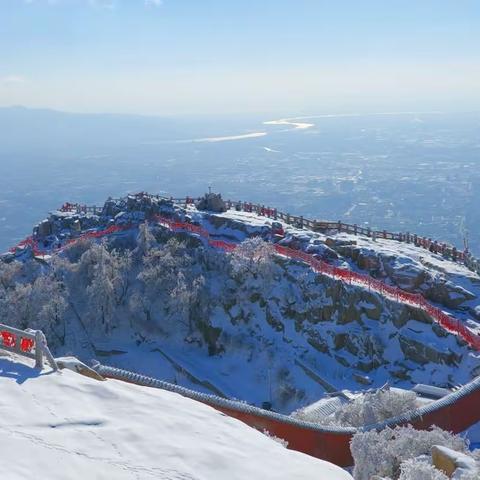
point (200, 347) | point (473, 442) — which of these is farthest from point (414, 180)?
point (473, 442)

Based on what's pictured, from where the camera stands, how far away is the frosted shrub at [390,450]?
1574 cm

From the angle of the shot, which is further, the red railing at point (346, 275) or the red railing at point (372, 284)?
the red railing at point (346, 275)

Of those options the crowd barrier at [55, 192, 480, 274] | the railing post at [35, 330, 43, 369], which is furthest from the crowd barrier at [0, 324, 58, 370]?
the crowd barrier at [55, 192, 480, 274]

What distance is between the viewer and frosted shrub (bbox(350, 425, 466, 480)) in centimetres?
1574

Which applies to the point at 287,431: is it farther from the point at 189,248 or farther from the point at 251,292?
the point at 189,248

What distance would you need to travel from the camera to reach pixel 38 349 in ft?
43.5

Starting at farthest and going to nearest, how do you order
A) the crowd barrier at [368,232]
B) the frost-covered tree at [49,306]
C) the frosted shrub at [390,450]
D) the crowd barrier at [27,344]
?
the crowd barrier at [368,232] < the frost-covered tree at [49,306] < the frosted shrub at [390,450] < the crowd barrier at [27,344]

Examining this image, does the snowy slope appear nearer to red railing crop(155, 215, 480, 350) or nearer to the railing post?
the railing post

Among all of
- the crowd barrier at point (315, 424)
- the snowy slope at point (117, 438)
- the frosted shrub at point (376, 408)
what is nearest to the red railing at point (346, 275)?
the crowd barrier at point (315, 424)

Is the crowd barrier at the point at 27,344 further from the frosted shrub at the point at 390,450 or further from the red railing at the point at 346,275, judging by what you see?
the red railing at the point at 346,275

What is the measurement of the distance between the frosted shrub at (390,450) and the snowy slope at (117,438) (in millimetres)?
4982

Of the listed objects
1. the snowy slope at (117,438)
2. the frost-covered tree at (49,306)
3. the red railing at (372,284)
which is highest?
the snowy slope at (117,438)

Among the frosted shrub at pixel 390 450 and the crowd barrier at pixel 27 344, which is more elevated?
the crowd barrier at pixel 27 344

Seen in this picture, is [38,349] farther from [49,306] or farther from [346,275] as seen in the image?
[49,306]
